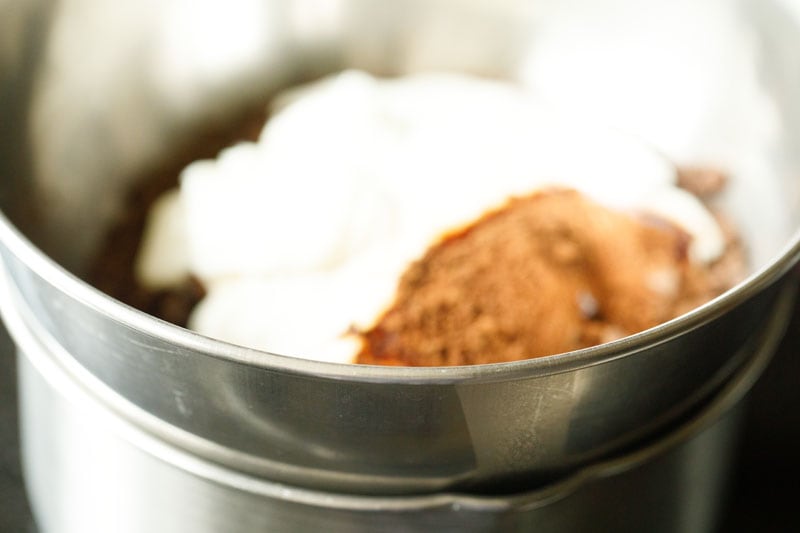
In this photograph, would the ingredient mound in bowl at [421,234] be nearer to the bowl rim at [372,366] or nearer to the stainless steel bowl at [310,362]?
the stainless steel bowl at [310,362]

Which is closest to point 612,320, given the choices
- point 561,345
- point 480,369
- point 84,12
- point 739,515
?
point 561,345

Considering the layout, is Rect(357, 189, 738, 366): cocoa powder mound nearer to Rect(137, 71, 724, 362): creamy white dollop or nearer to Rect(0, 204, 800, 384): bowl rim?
Rect(137, 71, 724, 362): creamy white dollop

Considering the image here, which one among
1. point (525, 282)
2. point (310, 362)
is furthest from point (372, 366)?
point (525, 282)

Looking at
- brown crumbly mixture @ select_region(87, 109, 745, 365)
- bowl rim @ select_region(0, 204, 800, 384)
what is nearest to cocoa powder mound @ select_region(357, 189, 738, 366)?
brown crumbly mixture @ select_region(87, 109, 745, 365)

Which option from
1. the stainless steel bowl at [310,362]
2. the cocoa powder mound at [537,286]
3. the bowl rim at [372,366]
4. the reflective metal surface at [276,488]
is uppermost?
the bowl rim at [372,366]

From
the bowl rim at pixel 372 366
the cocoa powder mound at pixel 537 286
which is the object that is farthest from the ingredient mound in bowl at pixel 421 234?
the bowl rim at pixel 372 366

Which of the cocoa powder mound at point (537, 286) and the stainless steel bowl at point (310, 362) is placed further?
the cocoa powder mound at point (537, 286)
